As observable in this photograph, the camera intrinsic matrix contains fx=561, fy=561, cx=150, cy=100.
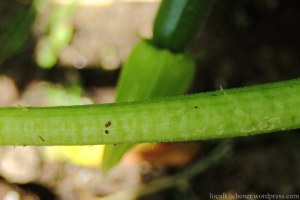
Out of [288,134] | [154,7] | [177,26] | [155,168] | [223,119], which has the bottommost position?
[155,168]

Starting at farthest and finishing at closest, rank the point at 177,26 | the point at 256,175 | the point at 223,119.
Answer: the point at 256,175, the point at 177,26, the point at 223,119

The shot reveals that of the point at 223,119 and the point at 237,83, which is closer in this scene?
the point at 223,119

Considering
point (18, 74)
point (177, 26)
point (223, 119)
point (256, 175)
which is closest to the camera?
point (223, 119)

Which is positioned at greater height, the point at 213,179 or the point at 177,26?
the point at 177,26

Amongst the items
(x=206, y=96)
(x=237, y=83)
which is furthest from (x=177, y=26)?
(x=237, y=83)

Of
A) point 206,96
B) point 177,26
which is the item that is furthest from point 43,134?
point 177,26

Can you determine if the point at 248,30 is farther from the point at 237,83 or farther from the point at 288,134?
the point at 288,134
